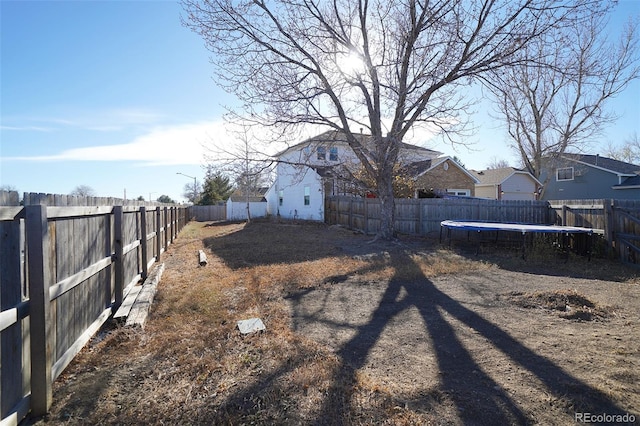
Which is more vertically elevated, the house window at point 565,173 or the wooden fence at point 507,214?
the house window at point 565,173

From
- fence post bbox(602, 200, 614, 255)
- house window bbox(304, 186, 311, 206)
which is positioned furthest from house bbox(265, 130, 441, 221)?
fence post bbox(602, 200, 614, 255)

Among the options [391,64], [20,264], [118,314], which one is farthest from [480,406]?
[391,64]

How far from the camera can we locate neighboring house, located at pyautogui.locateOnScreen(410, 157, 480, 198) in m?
23.3

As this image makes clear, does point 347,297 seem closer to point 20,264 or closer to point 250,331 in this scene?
point 250,331

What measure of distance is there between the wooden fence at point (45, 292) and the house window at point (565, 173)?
1342 inches

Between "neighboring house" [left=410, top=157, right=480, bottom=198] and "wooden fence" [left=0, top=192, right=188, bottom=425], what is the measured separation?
2096 cm

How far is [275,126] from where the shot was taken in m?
11.9

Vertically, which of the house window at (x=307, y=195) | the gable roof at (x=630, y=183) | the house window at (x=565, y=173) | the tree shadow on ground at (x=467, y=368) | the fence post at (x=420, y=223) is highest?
the house window at (x=565, y=173)

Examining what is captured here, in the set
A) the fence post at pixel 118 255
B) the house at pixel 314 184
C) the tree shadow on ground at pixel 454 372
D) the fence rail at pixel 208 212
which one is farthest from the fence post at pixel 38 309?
the fence rail at pixel 208 212

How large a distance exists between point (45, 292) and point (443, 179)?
2423 centimetres

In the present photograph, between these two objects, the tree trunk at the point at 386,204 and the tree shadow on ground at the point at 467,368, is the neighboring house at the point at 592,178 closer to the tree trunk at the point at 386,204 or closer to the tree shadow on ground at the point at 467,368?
the tree trunk at the point at 386,204

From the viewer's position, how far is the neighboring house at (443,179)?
23.3 m

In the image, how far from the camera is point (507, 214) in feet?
48.7

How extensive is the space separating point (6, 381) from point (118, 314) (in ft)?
7.88
